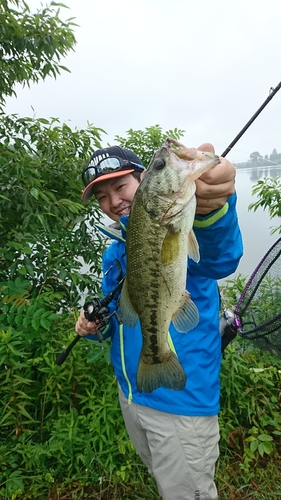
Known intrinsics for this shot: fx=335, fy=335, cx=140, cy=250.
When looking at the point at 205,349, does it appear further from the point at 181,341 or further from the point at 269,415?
the point at 269,415

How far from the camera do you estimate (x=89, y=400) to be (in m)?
2.71

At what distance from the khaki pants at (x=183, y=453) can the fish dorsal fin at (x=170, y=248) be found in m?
0.89

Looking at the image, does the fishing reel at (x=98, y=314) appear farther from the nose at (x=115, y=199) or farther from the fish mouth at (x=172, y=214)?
the fish mouth at (x=172, y=214)

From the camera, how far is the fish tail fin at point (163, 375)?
148 cm

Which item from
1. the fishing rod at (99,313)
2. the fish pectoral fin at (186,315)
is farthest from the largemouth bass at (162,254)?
the fishing rod at (99,313)

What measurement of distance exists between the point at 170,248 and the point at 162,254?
0.04 metres

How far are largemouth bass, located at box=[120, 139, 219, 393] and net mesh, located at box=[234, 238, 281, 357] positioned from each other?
1.07 metres

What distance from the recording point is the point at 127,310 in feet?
5.01

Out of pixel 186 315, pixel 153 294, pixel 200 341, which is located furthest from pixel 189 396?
pixel 153 294

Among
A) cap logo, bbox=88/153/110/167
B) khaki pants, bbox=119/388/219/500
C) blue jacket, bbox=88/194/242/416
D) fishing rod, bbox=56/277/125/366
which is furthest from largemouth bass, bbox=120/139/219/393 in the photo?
cap logo, bbox=88/153/110/167

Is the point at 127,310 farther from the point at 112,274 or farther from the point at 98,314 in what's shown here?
the point at 112,274

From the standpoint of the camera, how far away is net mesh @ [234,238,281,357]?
265cm

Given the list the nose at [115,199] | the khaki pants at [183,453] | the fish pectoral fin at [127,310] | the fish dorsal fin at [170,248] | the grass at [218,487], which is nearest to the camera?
the fish dorsal fin at [170,248]

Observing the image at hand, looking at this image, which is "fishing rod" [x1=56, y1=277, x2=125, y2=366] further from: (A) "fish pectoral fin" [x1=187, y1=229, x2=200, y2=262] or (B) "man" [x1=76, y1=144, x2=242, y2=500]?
(A) "fish pectoral fin" [x1=187, y1=229, x2=200, y2=262]
